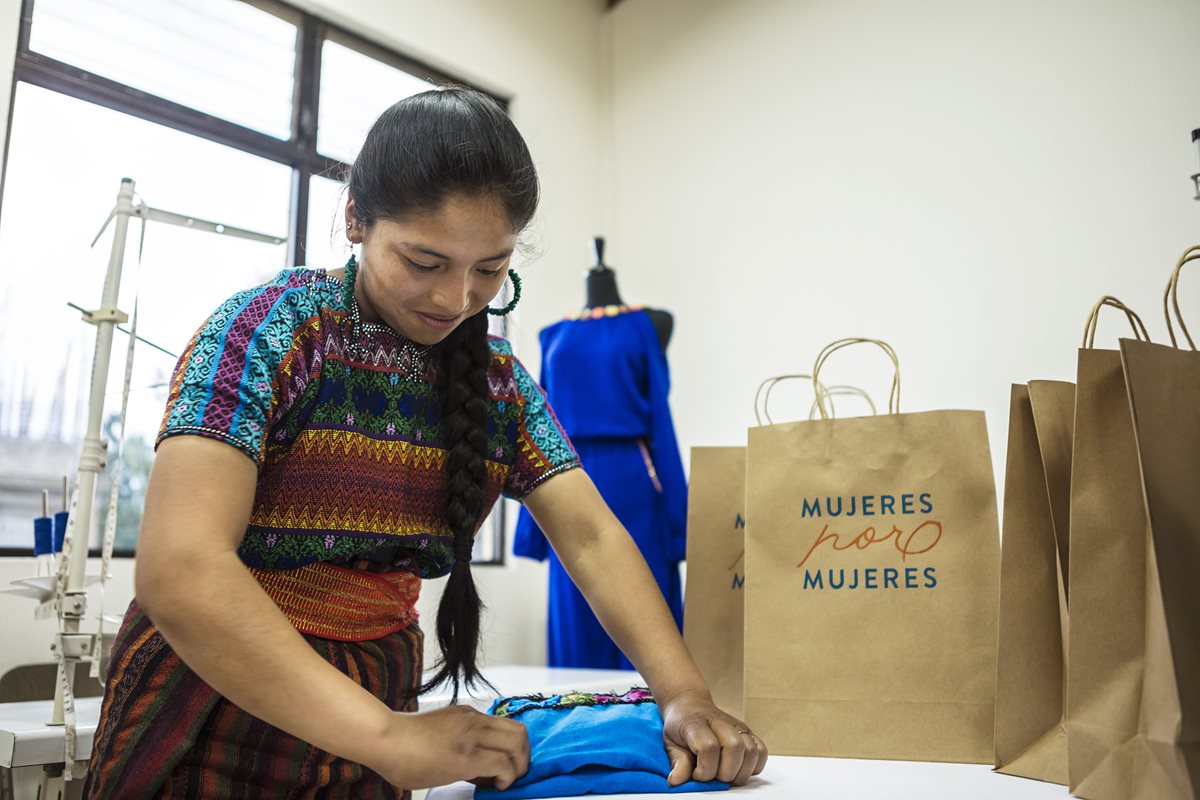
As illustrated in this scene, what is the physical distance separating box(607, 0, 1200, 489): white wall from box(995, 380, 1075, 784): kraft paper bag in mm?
1603

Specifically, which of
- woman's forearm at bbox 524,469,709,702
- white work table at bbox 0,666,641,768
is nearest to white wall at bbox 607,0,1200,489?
white work table at bbox 0,666,641,768

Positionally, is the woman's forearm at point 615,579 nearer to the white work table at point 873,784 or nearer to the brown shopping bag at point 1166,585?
the white work table at point 873,784

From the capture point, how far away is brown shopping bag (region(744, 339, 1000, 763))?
898mm

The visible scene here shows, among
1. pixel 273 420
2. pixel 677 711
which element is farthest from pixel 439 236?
pixel 677 711

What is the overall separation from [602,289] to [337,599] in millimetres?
1902

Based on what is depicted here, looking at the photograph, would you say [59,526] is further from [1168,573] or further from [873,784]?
[1168,573]

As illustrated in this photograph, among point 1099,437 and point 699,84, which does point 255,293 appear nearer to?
point 1099,437

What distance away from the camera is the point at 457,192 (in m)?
0.81

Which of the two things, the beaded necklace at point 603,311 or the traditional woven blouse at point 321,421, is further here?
the beaded necklace at point 603,311

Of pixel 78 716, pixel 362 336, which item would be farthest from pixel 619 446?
pixel 362 336

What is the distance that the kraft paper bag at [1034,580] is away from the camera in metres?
0.79

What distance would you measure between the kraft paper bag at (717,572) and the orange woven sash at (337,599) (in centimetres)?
42

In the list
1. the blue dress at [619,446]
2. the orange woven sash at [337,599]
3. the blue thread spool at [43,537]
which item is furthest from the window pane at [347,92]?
the orange woven sash at [337,599]

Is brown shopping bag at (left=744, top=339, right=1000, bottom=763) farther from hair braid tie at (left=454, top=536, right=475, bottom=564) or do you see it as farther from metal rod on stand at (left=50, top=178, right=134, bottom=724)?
metal rod on stand at (left=50, top=178, right=134, bottom=724)
